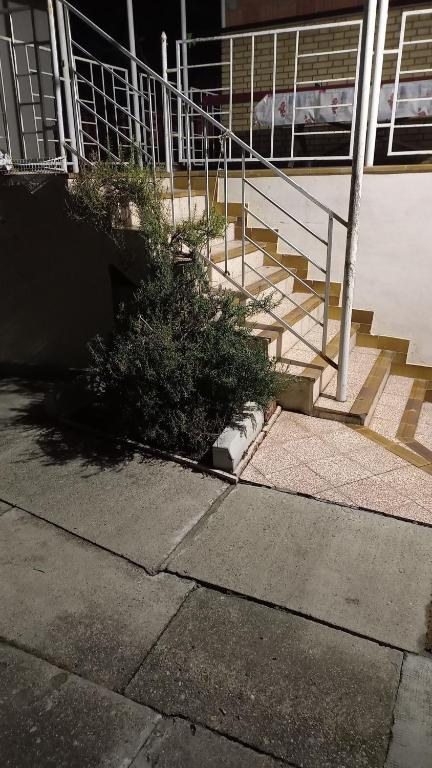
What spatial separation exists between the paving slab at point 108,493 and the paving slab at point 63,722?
0.76 metres

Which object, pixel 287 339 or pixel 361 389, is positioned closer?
pixel 361 389

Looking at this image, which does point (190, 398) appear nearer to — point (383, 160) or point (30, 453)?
point (30, 453)

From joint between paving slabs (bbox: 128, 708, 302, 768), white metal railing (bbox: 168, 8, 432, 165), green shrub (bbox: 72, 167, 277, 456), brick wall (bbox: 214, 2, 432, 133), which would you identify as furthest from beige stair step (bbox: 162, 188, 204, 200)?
joint between paving slabs (bbox: 128, 708, 302, 768)

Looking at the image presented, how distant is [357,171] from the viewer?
147 inches

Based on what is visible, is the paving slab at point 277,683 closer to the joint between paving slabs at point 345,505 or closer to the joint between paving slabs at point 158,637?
the joint between paving slabs at point 158,637

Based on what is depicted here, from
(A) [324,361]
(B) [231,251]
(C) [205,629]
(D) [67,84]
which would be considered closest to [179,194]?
(B) [231,251]

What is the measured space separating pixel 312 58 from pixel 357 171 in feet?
18.8

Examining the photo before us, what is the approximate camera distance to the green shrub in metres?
3.81

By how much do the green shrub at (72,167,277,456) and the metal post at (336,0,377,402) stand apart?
61cm

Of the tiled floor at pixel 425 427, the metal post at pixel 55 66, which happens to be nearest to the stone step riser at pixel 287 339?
the tiled floor at pixel 425 427

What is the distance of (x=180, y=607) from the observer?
2551 millimetres

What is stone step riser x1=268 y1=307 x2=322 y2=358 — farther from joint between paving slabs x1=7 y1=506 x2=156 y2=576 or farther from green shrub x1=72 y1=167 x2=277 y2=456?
joint between paving slabs x1=7 y1=506 x2=156 y2=576

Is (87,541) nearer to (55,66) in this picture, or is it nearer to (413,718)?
(413,718)

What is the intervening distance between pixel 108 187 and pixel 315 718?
3.95 meters
